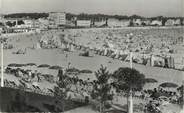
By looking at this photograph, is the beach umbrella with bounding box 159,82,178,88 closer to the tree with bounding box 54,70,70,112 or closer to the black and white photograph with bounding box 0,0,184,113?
the black and white photograph with bounding box 0,0,184,113

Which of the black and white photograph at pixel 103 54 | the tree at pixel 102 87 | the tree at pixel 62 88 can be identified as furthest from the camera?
the tree at pixel 62 88

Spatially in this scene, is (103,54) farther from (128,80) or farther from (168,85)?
(168,85)

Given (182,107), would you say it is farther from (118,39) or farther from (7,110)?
(7,110)

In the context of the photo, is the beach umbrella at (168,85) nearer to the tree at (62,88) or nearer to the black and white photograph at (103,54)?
the black and white photograph at (103,54)

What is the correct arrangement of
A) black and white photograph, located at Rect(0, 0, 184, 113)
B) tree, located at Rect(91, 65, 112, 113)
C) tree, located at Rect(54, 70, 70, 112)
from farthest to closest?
1. tree, located at Rect(54, 70, 70, 112)
2. tree, located at Rect(91, 65, 112, 113)
3. black and white photograph, located at Rect(0, 0, 184, 113)

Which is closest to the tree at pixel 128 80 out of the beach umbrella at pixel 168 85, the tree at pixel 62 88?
the beach umbrella at pixel 168 85

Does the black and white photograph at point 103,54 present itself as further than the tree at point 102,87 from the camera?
No

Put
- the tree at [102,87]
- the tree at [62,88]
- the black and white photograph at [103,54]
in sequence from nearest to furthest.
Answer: the black and white photograph at [103,54], the tree at [102,87], the tree at [62,88]

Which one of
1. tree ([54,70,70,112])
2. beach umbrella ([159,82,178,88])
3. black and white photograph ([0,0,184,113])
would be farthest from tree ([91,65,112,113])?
beach umbrella ([159,82,178,88])
